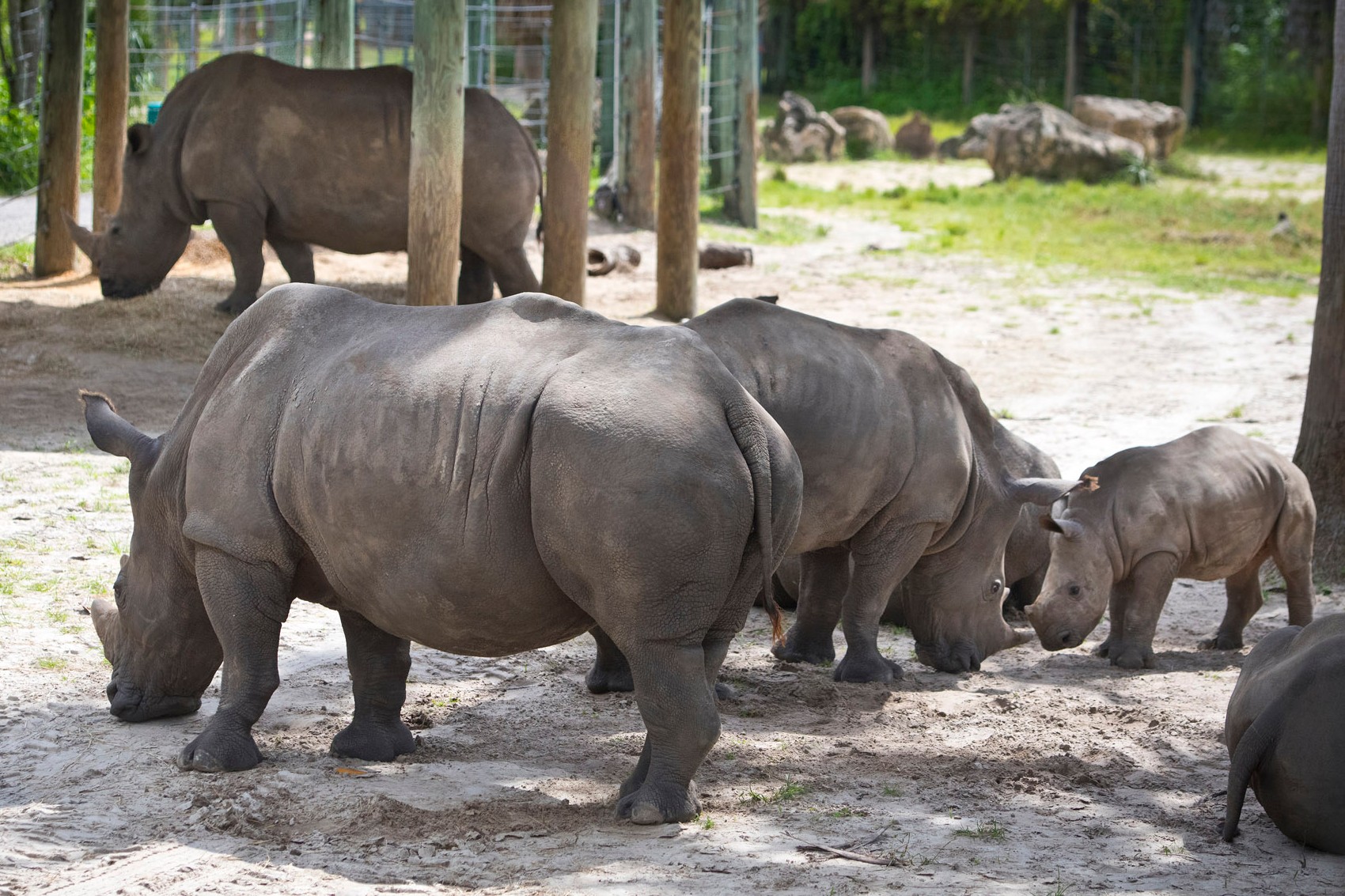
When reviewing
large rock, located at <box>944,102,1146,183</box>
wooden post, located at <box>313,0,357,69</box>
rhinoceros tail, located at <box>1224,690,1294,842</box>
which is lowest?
rhinoceros tail, located at <box>1224,690,1294,842</box>

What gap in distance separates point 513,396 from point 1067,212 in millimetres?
19341

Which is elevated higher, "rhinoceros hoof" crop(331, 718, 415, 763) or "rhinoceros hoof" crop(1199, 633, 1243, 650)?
"rhinoceros hoof" crop(331, 718, 415, 763)

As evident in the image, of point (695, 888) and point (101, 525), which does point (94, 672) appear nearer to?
point (101, 525)

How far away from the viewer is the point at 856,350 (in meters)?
6.30

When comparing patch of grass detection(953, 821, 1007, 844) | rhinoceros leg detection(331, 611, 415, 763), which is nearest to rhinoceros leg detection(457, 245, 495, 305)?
rhinoceros leg detection(331, 611, 415, 763)

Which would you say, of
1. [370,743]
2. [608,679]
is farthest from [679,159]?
[370,743]

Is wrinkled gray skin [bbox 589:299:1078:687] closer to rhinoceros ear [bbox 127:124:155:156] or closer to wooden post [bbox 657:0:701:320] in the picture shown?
wooden post [bbox 657:0:701:320]

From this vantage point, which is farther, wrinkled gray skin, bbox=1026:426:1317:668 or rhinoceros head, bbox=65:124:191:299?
rhinoceros head, bbox=65:124:191:299

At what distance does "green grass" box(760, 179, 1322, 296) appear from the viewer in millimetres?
17609

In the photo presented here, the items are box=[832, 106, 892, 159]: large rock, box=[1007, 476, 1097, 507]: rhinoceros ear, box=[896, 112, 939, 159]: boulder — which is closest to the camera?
box=[1007, 476, 1097, 507]: rhinoceros ear

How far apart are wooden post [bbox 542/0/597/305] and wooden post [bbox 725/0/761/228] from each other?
27.1 feet

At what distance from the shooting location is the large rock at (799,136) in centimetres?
2870

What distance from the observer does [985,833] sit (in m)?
4.52

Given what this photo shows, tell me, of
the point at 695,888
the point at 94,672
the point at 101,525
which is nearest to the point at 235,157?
the point at 101,525
